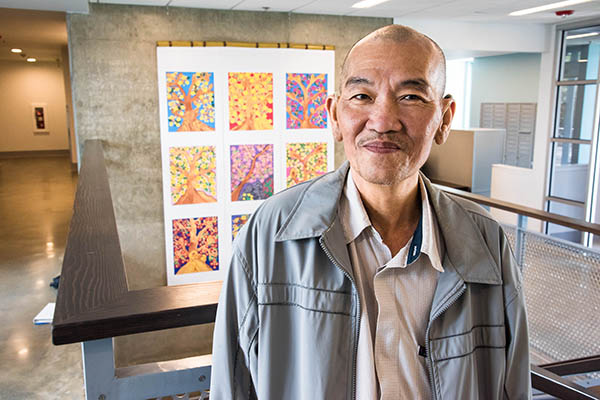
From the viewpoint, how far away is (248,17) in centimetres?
644

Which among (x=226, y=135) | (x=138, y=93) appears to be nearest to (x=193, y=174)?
(x=226, y=135)

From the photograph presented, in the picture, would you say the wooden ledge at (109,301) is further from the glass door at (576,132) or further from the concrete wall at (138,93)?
the glass door at (576,132)

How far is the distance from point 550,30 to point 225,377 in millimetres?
8539

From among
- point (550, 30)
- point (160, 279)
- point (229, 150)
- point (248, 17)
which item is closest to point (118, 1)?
point (248, 17)

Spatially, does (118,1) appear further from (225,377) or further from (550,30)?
(550,30)

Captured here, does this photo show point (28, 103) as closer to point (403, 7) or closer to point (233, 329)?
point (403, 7)

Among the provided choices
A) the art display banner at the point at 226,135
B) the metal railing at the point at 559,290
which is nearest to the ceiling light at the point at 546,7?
the art display banner at the point at 226,135

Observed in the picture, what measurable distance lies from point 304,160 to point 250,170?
0.78 metres

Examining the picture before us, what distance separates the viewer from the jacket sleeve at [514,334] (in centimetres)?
113

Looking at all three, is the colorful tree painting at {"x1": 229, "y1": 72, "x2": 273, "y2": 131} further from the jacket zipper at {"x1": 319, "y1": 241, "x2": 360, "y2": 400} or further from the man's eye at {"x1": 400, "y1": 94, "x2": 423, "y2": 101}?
the jacket zipper at {"x1": 319, "y1": 241, "x2": 360, "y2": 400}

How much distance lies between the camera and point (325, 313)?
1039 millimetres

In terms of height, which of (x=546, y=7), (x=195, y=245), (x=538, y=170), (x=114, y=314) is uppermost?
(x=546, y=7)

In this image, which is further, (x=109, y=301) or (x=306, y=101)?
(x=306, y=101)

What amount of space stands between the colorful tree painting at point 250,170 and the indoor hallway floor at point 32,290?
2390mm
